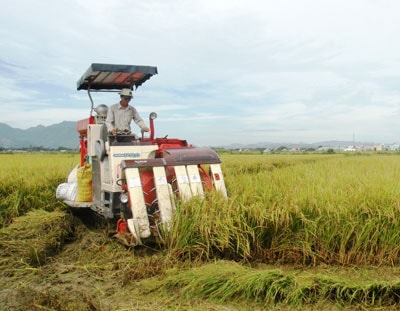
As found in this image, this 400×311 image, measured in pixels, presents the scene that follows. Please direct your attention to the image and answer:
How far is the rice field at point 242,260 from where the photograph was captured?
316 centimetres

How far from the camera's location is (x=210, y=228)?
3.95 m

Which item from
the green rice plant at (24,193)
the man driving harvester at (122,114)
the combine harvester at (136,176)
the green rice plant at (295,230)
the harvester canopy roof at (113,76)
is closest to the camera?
the green rice plant at (295,230)

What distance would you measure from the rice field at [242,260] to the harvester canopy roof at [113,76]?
2263mm

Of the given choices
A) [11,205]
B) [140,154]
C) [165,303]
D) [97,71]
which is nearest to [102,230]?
[140,154]

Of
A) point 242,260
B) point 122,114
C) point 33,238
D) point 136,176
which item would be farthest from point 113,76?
point 242,260

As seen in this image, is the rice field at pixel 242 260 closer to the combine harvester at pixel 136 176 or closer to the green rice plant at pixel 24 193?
the combine harvester at pixel 136 176

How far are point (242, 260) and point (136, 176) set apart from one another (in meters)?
1.50

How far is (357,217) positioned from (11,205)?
16.5 ft

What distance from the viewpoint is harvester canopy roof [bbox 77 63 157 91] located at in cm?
577

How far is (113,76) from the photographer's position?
20.7 ft

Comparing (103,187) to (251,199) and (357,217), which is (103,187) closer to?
(251,199)

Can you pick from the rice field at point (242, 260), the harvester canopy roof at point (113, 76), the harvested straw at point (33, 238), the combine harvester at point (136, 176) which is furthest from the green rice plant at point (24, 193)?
the harvester canopy roof at point (113, 76)

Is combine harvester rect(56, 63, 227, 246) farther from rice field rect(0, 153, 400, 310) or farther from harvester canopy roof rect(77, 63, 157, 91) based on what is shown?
rice field rect(0, 153, 400, 310)

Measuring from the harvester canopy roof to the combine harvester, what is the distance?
0.01 m
